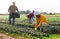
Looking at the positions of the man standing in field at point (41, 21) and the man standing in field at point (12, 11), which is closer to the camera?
the man standing in field at point (41, 21)

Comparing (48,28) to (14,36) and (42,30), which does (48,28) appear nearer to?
(42,30)

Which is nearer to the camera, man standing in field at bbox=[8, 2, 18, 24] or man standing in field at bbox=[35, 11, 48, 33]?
man standing in field at bbox=[35, 11, 48, 33]

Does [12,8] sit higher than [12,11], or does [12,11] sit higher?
[12,8]

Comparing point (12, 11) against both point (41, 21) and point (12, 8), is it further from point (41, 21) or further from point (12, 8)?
point (41, 21)

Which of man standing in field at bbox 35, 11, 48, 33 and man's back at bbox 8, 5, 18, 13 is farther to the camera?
man's back at bbox 8, 5, 18, 13

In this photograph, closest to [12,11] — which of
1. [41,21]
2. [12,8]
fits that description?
[12,8]

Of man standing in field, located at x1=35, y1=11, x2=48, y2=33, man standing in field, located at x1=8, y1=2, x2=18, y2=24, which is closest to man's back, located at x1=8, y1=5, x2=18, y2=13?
man standing in field, located at x1=8, y1=2, x2=18, y2=24

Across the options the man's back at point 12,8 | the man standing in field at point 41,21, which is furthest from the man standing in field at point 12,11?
the man standing in field at point 41,21

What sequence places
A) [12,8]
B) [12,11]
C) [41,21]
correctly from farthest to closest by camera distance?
[12,11] < [12,8] < [41,21]

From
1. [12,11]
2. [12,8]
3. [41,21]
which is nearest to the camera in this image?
[41,21]

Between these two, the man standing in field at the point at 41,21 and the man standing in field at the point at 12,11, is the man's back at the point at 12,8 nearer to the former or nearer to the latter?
the man standing in field at the point at 12,11

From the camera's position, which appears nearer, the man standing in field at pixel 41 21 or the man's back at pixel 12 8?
the man standing in field at pixel 41 21

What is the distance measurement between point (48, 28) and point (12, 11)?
6.30 meters

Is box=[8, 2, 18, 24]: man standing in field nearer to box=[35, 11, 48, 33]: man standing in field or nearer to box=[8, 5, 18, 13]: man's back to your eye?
box=[8, 5, 18, 13]: man's back
